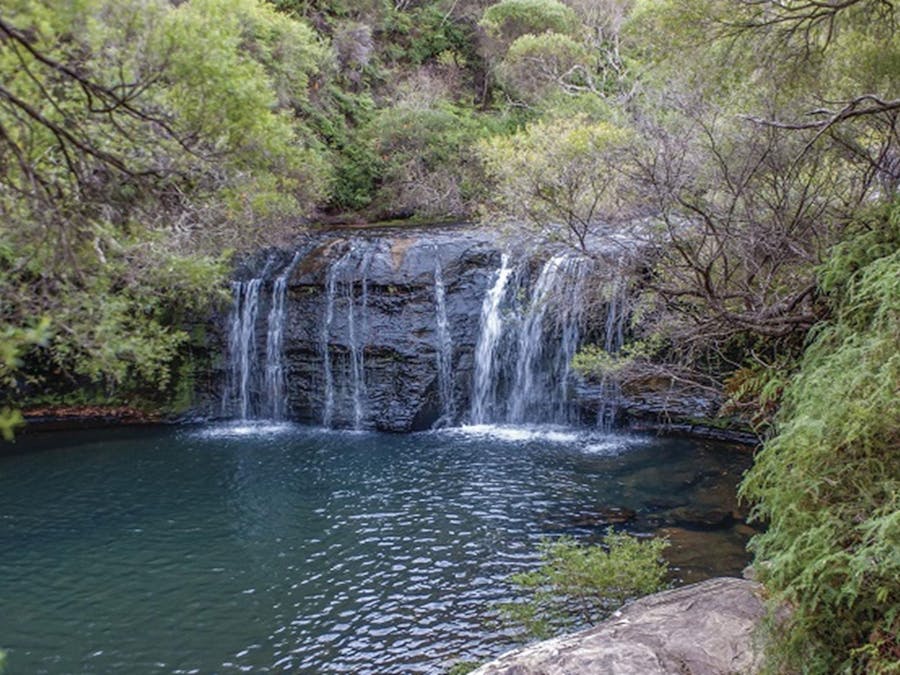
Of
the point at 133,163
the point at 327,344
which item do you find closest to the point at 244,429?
the point at 327,344

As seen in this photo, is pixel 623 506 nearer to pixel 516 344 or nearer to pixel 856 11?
pixel 516 344

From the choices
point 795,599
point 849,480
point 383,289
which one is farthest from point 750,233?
point 383,289

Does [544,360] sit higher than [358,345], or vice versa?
[358,345]

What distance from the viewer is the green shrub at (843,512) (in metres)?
3.49

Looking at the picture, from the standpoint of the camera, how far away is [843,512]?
3.88m

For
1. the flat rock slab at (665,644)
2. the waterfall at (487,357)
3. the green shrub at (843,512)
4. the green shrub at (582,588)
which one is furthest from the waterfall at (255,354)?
the green shrub at (843,512)

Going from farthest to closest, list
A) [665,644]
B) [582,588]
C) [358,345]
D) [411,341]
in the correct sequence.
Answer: [358,345] < [411,341] < [582,588] < [665,644]

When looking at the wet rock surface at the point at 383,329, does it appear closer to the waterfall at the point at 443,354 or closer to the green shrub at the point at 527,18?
the waterfall at the point at 443,354

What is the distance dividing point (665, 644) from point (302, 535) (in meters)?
5.61

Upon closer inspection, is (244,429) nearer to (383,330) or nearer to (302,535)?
(383,330)

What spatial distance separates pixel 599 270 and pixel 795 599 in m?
5.03

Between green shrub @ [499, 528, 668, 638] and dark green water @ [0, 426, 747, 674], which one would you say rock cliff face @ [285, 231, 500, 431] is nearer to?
dark green water @ [0, 426, 747, 674]

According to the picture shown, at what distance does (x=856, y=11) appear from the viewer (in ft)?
22.2

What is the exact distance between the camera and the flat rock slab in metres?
4.29
